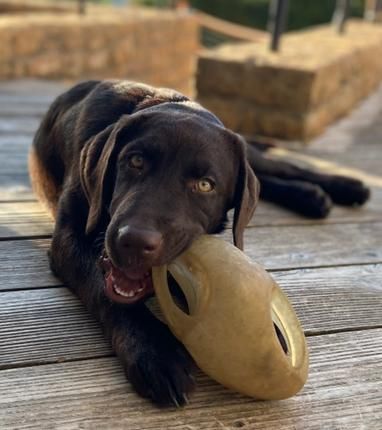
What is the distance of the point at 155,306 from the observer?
249 cm

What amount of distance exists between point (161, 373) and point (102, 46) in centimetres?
704

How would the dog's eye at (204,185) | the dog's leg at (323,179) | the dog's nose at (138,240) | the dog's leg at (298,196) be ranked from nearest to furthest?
the dog's nose at (138,240) → the dog's eye at (204,185) → the dog's leg at (298,196) → the dog's leg at (323,179)

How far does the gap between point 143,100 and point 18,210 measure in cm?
92

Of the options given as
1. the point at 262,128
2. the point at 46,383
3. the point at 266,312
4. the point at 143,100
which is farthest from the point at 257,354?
the point at 262,128

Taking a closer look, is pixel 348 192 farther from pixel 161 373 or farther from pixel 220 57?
pixel 161 373

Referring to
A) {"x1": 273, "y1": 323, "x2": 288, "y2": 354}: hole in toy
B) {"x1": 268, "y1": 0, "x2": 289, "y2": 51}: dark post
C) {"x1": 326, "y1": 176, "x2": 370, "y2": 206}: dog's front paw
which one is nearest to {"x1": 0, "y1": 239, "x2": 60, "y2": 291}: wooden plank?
{"x1": 273, "y1": 323, "x2": 288, "y2": 354}: hole in toy

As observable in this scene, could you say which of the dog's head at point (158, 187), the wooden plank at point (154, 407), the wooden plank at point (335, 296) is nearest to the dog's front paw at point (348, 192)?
the wooden plank at point (335, 296)

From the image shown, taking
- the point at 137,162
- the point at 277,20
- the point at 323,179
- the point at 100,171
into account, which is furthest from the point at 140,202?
the point at 277,20

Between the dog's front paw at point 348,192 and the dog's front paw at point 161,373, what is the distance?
2187 millimetres

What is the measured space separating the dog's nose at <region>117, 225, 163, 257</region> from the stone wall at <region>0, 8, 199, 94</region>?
5.47m

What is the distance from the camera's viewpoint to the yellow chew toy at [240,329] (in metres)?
1.93

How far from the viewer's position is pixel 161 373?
1953 mm

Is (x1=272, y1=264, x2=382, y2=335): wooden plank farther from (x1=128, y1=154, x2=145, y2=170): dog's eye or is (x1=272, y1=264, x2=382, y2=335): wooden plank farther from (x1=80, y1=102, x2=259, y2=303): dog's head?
(x1=128, y1=154, x2=145, y2=170): dog's eye

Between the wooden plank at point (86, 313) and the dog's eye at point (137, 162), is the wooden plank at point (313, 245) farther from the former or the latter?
the dog's eye at point (137, 162)
